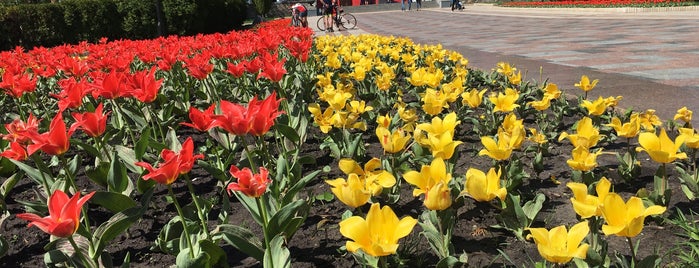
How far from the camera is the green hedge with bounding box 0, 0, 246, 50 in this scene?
14.5 metres

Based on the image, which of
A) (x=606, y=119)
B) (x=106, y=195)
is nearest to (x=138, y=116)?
(x=106, y=195)

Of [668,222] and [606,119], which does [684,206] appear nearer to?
[668,222]

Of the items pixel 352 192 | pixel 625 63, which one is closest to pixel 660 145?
pixel 352 192

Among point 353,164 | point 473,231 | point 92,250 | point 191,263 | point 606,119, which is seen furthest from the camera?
point 606,119

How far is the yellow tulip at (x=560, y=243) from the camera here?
3.98 feet

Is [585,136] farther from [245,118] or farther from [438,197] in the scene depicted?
[245,118]

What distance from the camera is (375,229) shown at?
1293 mm

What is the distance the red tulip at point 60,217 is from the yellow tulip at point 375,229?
65 centimetres

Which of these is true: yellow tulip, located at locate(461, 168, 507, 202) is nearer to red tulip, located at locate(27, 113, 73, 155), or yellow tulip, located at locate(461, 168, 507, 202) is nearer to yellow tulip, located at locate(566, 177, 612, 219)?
yellow tulip, located at locate(566, 177, 612, 219)

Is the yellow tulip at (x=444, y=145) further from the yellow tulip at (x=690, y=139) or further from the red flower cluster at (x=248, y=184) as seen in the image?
the yellow tulip at (x=690, y=139)

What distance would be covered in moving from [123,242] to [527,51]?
841 centimetres

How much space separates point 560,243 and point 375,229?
0.48 metres

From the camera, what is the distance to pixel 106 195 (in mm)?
1668

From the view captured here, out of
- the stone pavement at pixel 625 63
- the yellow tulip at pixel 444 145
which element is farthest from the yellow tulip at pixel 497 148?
the stone pavement at pixel 625 63
